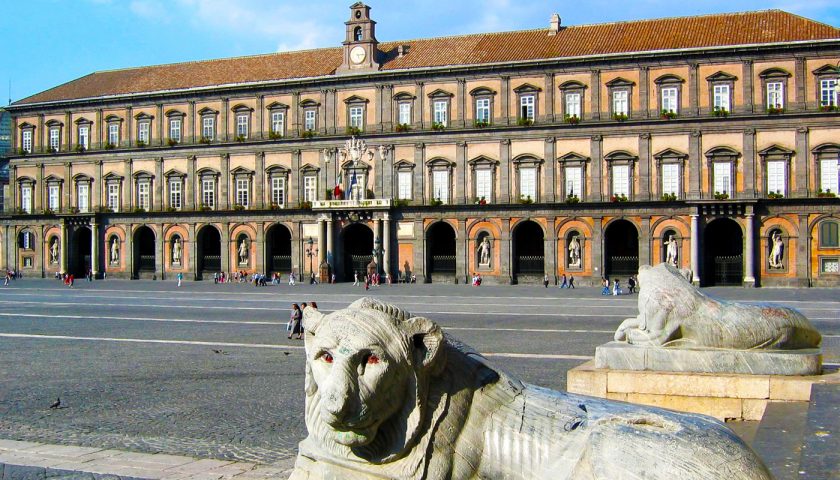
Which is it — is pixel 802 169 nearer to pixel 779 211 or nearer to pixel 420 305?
pixel 779 211

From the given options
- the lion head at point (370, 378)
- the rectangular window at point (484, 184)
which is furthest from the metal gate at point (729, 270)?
the lion head at point (370, 378)

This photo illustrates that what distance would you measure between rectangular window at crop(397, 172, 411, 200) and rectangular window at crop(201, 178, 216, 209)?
47.6 ft

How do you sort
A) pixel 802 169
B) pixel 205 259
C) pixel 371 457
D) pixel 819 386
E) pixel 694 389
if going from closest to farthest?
pixel 371 457 → pixel 819 386 → pixel 694 389 → pixel 802 169 → pixel 205 259

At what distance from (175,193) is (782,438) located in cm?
6095

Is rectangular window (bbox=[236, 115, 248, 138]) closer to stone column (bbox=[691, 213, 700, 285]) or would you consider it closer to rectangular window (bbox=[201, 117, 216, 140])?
rectangular window (bbox=[201, 117, 216, 140])

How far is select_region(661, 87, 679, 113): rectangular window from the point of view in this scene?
167 ft

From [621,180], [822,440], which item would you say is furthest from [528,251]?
[822,440]

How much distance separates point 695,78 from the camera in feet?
165

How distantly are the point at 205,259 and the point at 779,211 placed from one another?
39.8m

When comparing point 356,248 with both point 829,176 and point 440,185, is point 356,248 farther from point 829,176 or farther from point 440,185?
point 829,176

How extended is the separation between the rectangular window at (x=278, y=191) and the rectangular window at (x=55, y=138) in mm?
19732

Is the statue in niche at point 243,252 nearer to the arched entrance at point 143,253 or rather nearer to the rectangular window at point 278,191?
the rectangular window at point 278,191

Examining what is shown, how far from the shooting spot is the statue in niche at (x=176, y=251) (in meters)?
62.3

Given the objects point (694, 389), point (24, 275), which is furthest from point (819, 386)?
point (24, 275)
